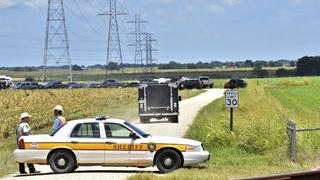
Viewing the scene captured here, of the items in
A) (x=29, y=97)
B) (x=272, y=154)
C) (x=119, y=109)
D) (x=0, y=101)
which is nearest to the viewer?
(x=272, y=154)

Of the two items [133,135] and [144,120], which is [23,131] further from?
[144,120]

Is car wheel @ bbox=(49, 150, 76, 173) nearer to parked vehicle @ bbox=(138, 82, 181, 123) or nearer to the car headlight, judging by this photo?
the car headlight

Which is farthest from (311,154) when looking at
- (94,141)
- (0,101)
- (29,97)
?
(29,97)

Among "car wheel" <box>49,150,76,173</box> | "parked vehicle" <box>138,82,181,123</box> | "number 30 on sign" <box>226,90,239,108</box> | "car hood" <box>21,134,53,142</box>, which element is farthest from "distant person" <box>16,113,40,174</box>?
"parked vehicle" <box>138,82,181,123</box>

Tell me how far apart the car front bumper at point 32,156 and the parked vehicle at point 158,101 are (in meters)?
18.0

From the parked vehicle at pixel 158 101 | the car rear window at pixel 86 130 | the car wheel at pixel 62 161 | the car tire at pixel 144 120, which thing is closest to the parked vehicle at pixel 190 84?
the parked vehicle at pixel 158 101

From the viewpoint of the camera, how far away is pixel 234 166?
18.1 meters

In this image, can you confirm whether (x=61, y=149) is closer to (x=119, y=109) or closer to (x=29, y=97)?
(x=119, y=109)

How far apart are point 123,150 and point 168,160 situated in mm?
1168

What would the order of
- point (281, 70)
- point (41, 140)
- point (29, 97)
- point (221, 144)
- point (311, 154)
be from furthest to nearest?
point (281, 70)
point (29, 97)
point (221, 144)
point (311, 154)
point (41, 140)

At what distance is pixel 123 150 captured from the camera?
16938mm

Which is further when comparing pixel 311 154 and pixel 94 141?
pixel 311 154

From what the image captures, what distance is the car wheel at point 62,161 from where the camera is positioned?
1698 cm

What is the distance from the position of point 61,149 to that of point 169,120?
18.4 m
